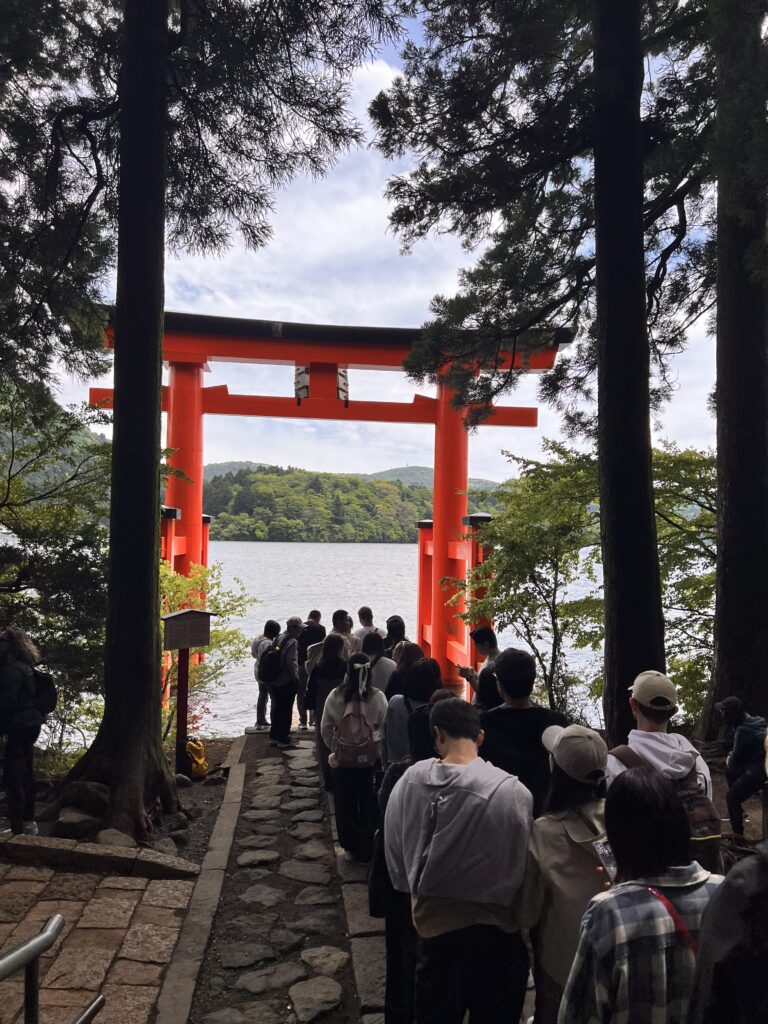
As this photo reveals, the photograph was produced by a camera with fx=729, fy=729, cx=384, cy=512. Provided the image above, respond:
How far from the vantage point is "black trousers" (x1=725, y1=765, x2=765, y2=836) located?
4.25m

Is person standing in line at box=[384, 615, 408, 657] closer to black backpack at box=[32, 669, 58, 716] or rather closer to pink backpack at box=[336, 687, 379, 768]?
pink backpack at box=[336, 687, 379, 768]

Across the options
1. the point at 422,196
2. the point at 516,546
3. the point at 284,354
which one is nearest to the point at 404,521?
the point at 284,354

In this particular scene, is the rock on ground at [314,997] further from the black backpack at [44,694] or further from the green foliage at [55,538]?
the green foliage at [55,538]

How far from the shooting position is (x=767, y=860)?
1145 millimetres

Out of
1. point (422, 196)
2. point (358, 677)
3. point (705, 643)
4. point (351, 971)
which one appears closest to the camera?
point (351, 971)

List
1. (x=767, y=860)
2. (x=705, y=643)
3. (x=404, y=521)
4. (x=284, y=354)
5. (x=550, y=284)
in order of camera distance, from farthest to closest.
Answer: (x=404, y=521) < (x=284, y=354) < (x=705, y=643) < (x=550, y=284) < (x=767, y=860)

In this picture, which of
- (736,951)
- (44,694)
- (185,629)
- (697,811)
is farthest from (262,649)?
(736,951)

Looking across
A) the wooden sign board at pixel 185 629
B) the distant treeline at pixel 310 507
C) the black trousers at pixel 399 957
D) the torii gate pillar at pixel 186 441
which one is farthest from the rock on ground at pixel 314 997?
the distant treeline at pixel 310 507

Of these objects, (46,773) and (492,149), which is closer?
(492,149)

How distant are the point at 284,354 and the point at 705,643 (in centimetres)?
834

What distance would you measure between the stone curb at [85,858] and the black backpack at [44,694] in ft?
2.54

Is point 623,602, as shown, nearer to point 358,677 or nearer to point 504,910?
point 358,677

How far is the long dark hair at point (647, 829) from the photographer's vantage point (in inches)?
58.4

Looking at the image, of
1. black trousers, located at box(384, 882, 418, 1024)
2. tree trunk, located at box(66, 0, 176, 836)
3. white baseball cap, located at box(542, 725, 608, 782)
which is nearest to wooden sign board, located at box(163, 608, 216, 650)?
tree trunk, located at box(66, 0, 176, 836)
